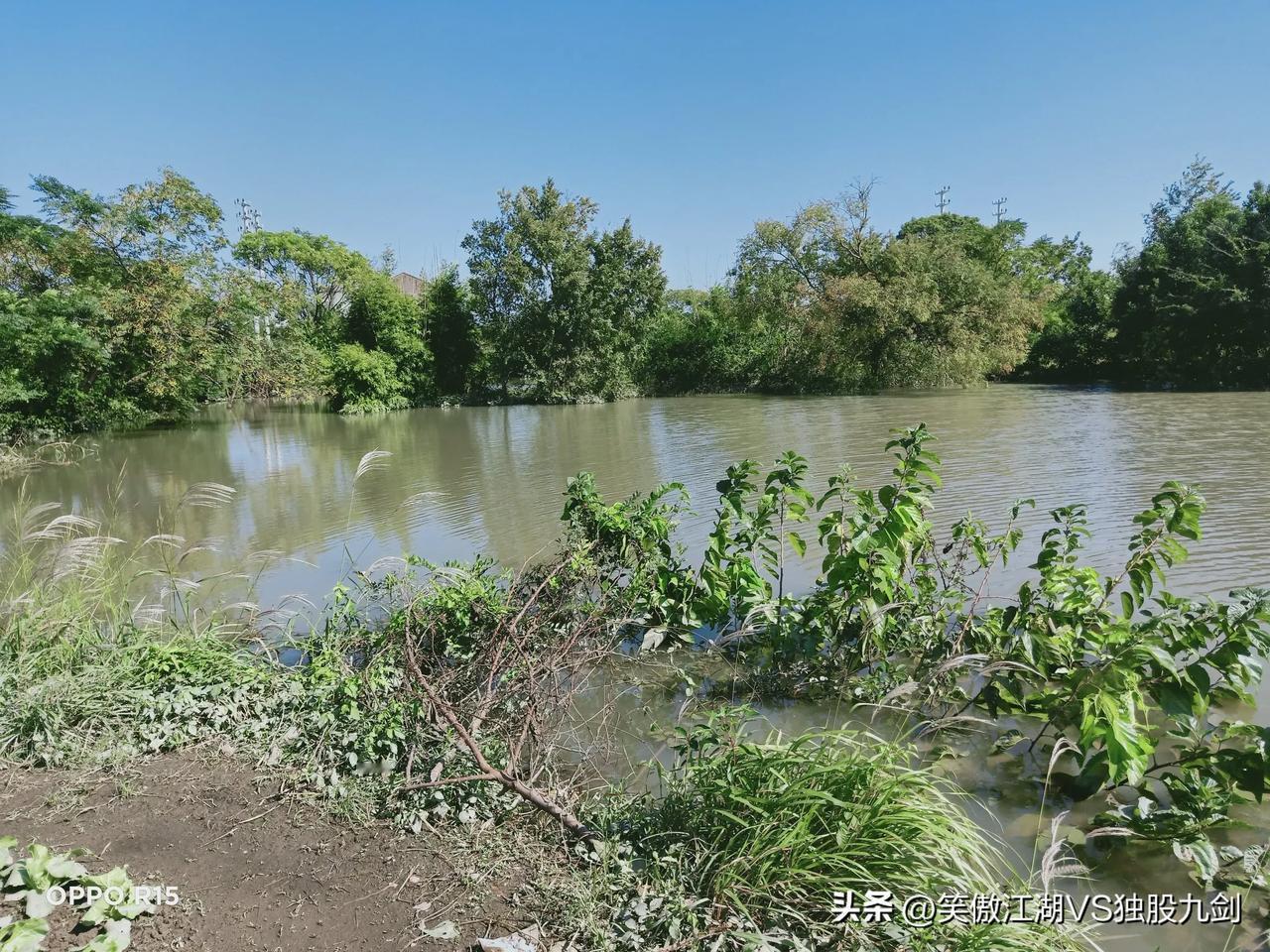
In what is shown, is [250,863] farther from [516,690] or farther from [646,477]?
[646,477]

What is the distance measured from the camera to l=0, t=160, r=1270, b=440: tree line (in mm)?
17734

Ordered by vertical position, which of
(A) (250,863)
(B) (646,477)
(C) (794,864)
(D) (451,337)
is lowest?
(A) (250,863)

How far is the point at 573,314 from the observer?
31312 millimetres

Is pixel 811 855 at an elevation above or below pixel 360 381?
below

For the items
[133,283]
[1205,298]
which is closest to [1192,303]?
[1205,298]

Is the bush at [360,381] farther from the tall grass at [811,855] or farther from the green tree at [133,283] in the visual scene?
the tall grass at [811,855]

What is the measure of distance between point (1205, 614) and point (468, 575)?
3657 millimetres

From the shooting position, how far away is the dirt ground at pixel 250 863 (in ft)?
7.01

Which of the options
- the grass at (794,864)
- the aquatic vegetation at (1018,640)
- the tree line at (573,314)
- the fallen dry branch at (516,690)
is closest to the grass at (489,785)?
the grass at (794,864)

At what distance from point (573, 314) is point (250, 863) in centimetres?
3015

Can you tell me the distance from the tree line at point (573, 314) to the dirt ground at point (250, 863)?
1666cm

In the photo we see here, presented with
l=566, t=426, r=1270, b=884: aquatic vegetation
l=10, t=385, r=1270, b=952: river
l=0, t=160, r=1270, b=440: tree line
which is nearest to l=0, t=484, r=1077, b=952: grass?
l=566, t=426, r=1270, b=884: aquatic vegetation

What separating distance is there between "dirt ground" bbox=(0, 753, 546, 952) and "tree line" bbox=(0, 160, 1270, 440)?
54.6 feet

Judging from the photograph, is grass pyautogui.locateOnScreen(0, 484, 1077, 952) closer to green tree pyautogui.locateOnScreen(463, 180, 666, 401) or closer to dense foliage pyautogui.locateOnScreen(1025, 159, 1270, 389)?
green tree pyautogui.locateOnScreen(463, 180, 666, 401)
